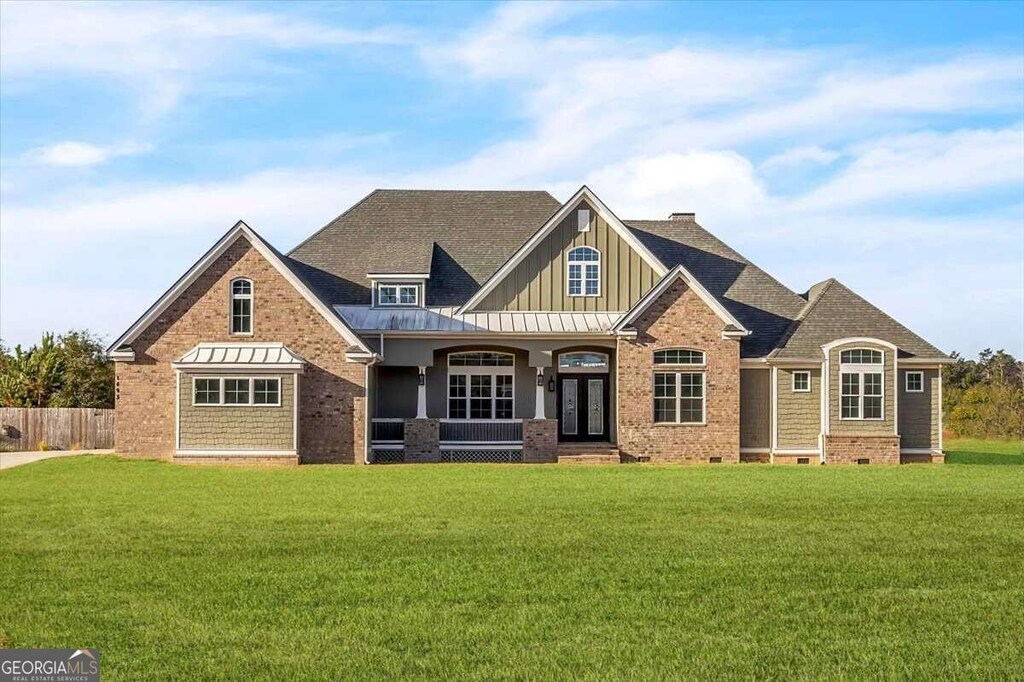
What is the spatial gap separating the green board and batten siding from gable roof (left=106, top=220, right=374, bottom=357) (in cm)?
466

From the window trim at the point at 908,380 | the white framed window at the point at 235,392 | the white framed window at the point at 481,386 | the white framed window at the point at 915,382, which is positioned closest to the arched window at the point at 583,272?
the white framed window at the point at 481,386

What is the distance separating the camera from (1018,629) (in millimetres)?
8992

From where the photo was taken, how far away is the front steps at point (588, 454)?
29.5 m

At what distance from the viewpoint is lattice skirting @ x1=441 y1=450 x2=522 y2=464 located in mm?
30500

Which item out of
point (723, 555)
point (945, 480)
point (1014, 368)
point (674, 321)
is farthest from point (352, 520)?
point (1014, 368)

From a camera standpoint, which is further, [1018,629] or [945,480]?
[945,480]

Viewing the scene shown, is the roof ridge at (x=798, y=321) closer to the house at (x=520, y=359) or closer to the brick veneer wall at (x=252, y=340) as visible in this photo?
→ the house at (x=520, y=359)

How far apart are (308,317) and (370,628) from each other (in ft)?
68.0

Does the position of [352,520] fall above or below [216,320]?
below

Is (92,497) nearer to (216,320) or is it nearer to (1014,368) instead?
(216,320)

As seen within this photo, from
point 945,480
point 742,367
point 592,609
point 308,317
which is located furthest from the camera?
point 742,367

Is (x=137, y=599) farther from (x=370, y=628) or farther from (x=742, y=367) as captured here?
(x=742, y=367)

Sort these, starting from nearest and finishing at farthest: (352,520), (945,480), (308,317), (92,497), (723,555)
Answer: (723,555) < (352,520) < (92,497) < (945,480) < (308,317)

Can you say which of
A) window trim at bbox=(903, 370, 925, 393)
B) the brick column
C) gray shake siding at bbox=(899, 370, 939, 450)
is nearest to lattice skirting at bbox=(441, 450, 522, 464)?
the brick column
